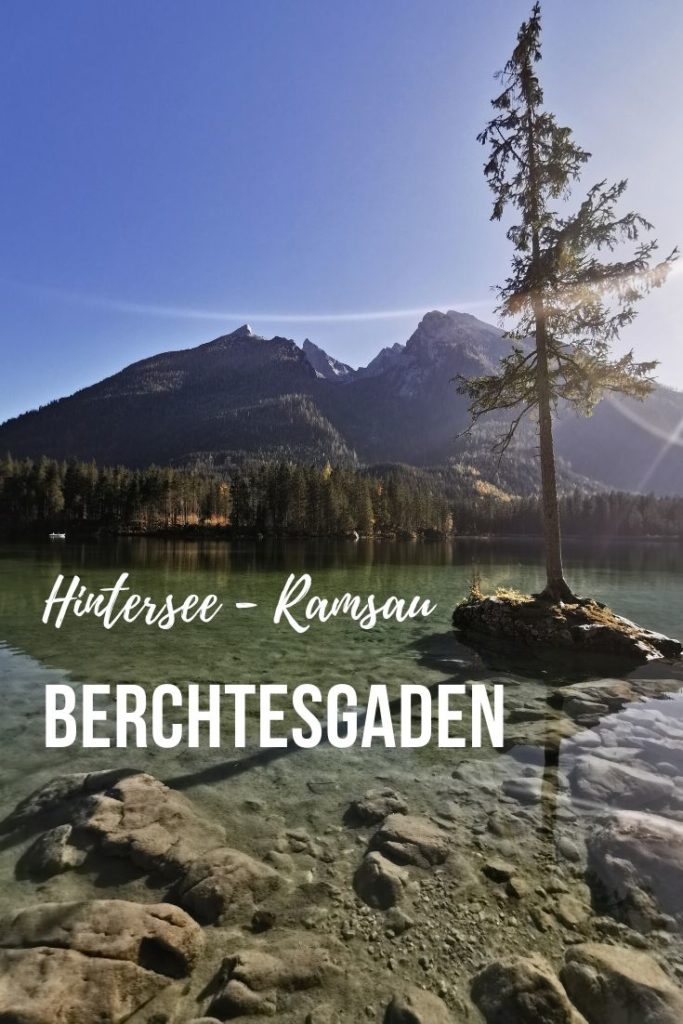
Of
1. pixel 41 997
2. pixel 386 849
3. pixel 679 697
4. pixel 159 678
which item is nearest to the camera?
pixel 41 997

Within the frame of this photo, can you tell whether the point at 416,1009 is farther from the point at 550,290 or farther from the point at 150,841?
the point at 550,290

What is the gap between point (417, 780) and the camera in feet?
25.4

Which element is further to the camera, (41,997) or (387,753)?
(387,753)

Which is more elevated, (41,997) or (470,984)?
(41,997)

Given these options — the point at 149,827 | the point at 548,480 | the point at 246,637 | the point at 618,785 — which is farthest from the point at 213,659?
the point at 548,480

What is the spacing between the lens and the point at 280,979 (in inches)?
161

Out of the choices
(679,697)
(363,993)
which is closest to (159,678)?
(363,993)

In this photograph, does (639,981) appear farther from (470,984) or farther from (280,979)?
(280,979)

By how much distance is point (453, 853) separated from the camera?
594 centimetres

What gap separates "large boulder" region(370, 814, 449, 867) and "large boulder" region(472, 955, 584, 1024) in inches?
61.4

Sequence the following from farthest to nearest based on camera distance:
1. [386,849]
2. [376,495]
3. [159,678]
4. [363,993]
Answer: [376,495]
[159,678]
[386,849]
[363,993]

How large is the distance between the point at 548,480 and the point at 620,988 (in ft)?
54.8

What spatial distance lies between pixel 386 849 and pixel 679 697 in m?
9.21

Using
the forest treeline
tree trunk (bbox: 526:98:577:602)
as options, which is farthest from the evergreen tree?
the forest treeline
